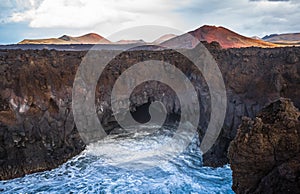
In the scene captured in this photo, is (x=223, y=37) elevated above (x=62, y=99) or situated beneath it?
elevated above

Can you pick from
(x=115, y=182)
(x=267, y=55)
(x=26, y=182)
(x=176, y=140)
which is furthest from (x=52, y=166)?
(x=267, y=55)

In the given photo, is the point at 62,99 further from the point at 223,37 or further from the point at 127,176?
the point at 223,37

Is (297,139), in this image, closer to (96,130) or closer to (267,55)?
(267,55)

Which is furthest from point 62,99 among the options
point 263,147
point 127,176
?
point 263,147

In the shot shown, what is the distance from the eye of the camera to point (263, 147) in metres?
6.51

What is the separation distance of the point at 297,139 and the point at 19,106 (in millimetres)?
13393

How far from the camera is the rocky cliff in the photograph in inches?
546

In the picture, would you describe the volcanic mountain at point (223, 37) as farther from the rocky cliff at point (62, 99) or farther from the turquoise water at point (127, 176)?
the turquoise water at point (127, 176)

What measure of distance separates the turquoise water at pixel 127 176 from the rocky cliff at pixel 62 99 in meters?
0.81

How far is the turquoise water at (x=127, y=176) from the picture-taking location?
11320 millimetres

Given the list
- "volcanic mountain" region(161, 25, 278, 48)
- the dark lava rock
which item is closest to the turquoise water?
the dark lava rock

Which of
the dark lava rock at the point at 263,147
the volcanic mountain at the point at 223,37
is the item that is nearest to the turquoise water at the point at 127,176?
the dark lava rock at the point at 263,147

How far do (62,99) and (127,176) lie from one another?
6969mm

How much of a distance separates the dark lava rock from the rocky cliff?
21.8 ft
